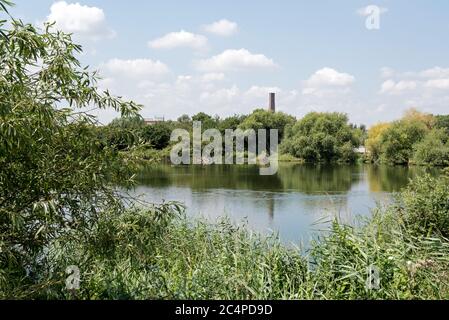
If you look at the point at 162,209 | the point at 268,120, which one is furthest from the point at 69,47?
the point at 268,120

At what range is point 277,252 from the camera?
4.63 m

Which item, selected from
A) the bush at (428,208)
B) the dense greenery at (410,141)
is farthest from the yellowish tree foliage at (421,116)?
the bush at (428,208)

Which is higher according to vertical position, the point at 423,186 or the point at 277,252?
the point at 423,186

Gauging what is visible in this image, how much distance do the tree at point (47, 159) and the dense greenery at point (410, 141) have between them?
3375cm

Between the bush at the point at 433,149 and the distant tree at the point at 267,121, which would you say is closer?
the bush at the point at 433,149

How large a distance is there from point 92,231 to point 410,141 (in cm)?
4052

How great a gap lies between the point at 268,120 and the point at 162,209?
44.2 m

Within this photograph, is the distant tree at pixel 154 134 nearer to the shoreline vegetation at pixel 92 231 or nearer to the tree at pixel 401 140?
the shoreline vegetation at pixel 92 231

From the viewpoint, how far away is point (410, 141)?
40.3 metres

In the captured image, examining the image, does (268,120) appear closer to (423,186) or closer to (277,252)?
(423,186)

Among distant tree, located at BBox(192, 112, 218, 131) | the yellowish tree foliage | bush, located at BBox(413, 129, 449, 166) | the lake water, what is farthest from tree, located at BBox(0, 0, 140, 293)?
the yellowish tree foliage

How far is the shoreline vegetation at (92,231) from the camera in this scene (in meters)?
2.77

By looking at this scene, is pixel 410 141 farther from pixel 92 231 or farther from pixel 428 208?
pixel 92 231

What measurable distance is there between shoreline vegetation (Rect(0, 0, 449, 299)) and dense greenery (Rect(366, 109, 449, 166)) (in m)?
32.1
